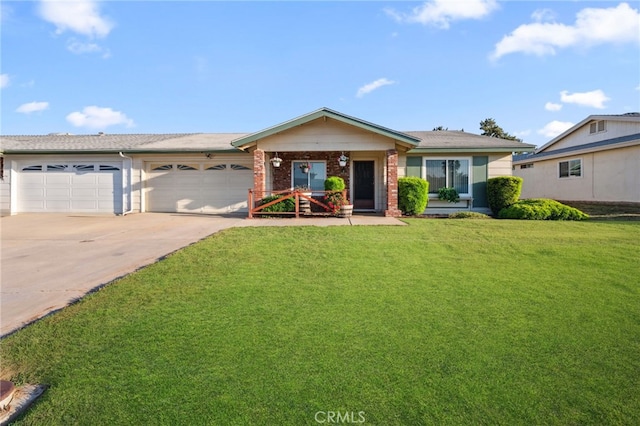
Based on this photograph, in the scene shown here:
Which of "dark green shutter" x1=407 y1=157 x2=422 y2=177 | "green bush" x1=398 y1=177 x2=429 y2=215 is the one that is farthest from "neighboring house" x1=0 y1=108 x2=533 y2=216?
"green bush" x1=398 y1=177 x2=429 y2=215

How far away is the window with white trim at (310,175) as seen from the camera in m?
14.8

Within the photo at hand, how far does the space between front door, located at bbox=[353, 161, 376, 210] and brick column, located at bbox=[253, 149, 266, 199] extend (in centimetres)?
441

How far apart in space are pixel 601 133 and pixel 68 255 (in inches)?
969

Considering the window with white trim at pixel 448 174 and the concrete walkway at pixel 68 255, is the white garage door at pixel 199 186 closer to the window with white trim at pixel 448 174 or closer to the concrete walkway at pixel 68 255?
the concrete walkway at pixel 68 255

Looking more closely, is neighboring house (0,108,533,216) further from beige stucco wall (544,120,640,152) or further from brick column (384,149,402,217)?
beige stucco wall (544,120,640,152)

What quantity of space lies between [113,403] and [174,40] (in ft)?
45.8

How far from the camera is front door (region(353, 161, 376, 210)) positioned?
49.7ft

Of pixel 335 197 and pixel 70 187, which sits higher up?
pixel 70 187

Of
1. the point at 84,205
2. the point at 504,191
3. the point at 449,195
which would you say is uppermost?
the point at 504,191

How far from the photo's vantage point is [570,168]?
19.0 meters

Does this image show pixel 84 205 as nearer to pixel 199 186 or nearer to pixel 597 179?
pixel 199 186

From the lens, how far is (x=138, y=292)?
4102mm

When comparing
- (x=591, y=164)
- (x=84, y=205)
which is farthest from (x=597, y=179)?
(x=84, y=205)

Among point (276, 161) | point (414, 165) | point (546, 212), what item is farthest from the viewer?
point (414, 165)
